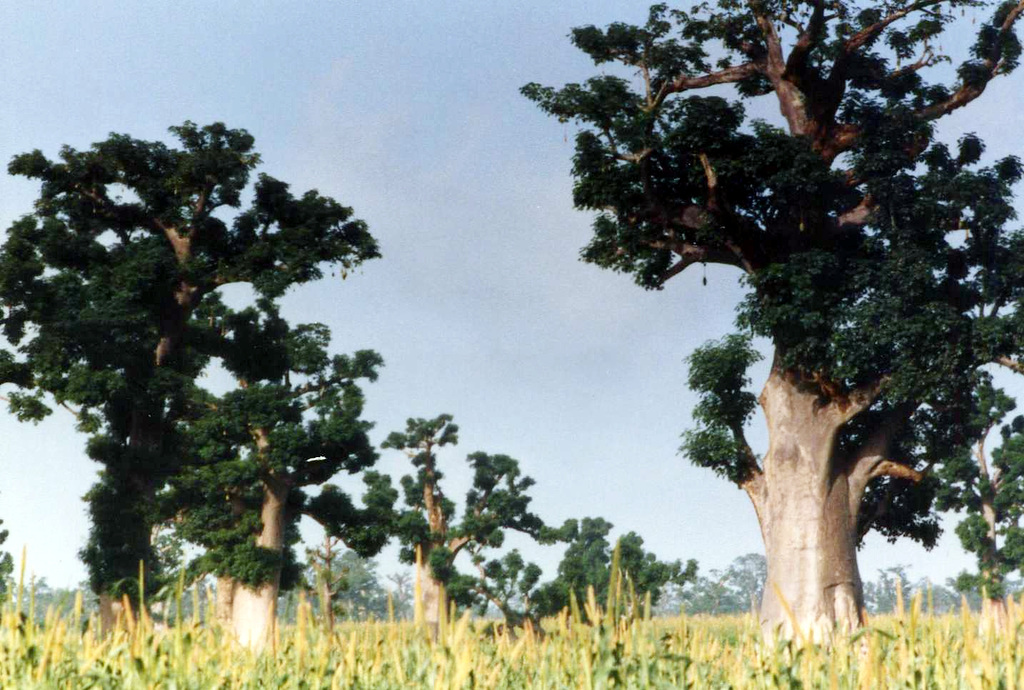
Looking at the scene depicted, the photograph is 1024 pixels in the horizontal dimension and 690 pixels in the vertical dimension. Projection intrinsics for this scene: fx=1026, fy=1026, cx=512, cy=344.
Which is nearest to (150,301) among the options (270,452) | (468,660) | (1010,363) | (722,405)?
(270,452)

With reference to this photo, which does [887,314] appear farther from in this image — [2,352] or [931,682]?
[2,352]

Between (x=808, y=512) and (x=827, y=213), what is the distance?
6600 mm

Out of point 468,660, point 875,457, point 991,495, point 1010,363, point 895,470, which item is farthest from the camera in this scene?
point 991,495

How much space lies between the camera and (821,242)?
2234cm

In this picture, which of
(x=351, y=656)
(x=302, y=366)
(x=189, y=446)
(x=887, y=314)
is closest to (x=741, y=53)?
(x=887, y=314)

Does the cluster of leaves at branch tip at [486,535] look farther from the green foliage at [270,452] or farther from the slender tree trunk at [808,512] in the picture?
the slender tree trunk at [808,512]

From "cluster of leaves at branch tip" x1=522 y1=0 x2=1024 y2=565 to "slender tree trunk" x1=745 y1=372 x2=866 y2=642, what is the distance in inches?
19.9

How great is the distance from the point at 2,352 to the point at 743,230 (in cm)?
1951

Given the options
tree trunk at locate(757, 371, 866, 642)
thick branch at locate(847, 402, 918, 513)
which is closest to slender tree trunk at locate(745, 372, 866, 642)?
tree trunk at locate(757, 371, 866, 642)

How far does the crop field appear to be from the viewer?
3738 millimetres

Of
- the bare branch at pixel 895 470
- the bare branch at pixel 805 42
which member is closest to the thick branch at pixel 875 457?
the bare branch at pixel 895 470

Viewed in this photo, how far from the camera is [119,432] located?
28.6m

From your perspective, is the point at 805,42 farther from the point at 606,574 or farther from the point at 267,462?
the point at 606,574

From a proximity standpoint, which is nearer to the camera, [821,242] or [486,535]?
[821,242]
